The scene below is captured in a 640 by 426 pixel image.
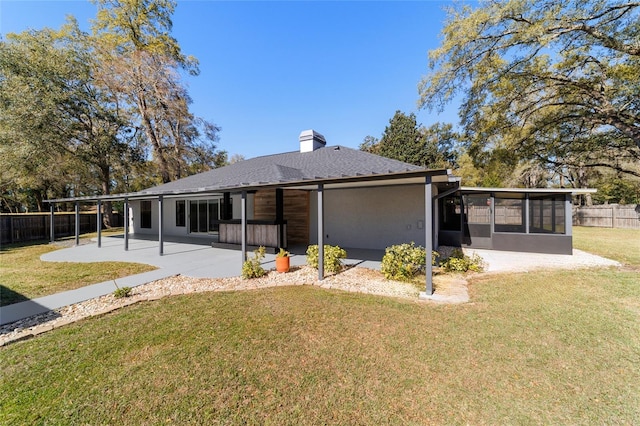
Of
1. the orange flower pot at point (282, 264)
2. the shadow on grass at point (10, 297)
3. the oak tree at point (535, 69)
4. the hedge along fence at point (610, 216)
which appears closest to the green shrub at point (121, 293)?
the shadow on grass at point (10, 297)

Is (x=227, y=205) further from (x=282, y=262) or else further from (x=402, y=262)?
(x=402, y=262)

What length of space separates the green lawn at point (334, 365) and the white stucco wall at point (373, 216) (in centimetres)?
468

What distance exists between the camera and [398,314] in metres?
3.95

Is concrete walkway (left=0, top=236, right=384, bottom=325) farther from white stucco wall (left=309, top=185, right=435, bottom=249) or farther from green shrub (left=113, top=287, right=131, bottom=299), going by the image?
white stucco wall (left=309, top=185, right=435, bottom=249)

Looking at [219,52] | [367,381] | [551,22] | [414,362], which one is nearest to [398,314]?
[414,362]

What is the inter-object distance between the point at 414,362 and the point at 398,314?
122 cm

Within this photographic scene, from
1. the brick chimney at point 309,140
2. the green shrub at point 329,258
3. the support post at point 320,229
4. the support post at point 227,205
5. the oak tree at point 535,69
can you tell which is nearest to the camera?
the support post at point 320,229

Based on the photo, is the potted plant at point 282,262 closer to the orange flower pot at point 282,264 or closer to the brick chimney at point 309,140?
the orange flower pot at point 282,264

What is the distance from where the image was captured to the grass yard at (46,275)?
508 centimetres

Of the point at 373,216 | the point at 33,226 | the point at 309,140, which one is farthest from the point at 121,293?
the point at 33,226

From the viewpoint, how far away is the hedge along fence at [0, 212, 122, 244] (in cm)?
1240

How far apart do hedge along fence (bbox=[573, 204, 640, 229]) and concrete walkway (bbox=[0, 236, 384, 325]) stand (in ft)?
69.3

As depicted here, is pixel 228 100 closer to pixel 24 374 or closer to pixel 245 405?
pixel 24 374

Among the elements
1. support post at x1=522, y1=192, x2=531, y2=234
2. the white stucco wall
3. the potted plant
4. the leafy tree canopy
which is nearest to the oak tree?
support post at x1=522, y1=192, x2=531, y2=234
